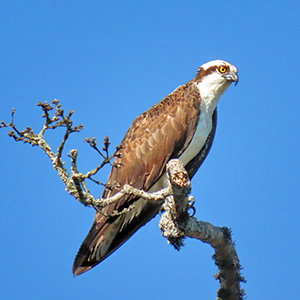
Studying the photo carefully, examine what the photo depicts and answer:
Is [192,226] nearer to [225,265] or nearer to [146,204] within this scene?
[225,265]

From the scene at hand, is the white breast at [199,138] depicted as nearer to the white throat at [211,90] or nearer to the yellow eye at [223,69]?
the white throat at [211,90]

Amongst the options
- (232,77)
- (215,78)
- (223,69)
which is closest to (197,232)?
(215,78)

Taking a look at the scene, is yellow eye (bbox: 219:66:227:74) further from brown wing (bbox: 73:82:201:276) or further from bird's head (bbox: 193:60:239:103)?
brown wing (bbox: 73:82:201:276)

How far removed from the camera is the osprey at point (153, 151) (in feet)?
21.2

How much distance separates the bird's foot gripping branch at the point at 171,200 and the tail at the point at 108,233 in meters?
0.91

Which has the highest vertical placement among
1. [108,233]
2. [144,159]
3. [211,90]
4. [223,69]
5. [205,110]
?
[223,69]

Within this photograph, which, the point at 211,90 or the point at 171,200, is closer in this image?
the point at 171,200

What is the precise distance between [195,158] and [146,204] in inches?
39.4

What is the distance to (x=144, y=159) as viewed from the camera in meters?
6.73

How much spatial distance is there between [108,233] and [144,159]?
1.13 metres

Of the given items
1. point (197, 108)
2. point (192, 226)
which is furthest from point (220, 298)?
point (197, 108)

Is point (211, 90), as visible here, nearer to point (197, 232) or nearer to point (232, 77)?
point (232, 77)

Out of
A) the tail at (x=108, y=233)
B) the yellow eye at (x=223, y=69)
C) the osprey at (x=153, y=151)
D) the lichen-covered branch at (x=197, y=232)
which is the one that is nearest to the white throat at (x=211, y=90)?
the osprey at (x=153, y=151)

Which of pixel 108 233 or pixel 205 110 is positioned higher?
pixel 205 110
